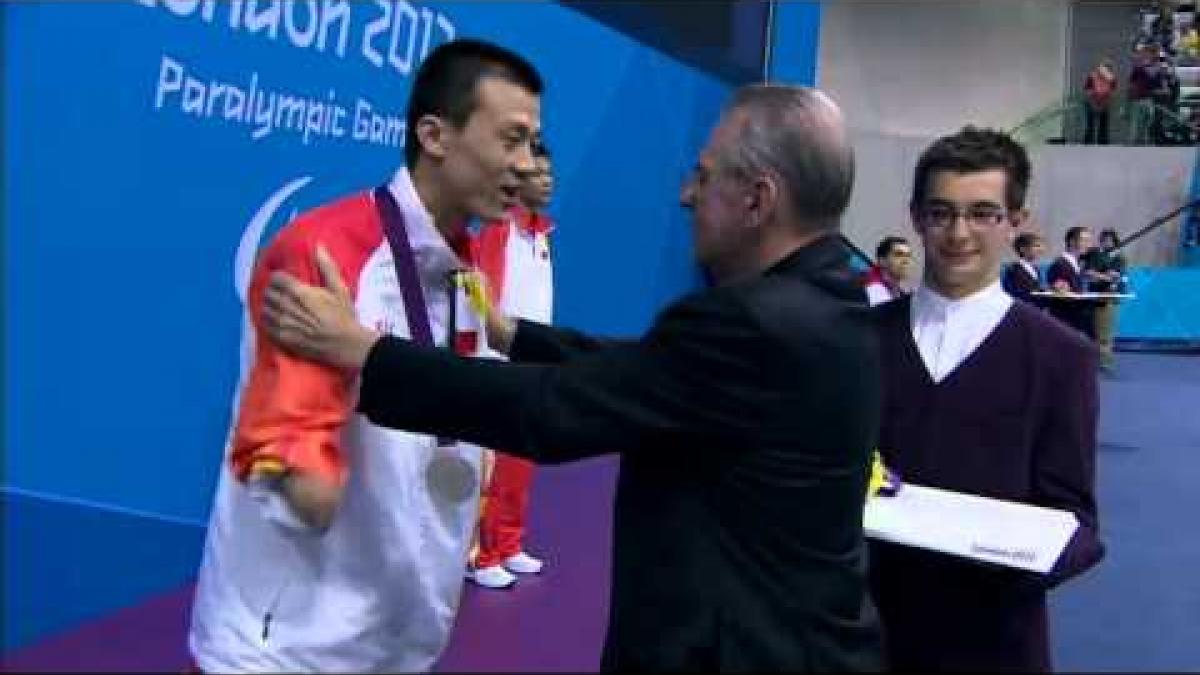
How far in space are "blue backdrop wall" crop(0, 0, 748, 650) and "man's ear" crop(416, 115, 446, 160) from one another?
0.81m

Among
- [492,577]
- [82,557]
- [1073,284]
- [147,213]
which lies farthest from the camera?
[1073,284]

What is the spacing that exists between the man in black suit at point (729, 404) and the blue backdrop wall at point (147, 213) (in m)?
0.82

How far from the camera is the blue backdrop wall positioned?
8.88 ft

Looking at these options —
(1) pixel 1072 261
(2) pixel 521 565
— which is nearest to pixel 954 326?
(2) pixel 521 565

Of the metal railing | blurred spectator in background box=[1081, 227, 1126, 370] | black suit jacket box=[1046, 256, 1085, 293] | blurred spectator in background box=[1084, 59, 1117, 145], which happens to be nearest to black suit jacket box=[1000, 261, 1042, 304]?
black suit jacket box=[1046, 256, 1085, 293]

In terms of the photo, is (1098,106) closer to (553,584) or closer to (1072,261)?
(1072,261)

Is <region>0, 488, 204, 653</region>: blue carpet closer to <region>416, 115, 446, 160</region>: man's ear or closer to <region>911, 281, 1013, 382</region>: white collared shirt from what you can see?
<region>416, 115, 446, 160</region>: man's ear

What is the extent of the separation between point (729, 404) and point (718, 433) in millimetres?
32

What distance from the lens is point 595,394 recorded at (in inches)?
49.8

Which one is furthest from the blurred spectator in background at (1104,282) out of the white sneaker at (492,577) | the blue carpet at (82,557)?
the blue carpet at (82,557)

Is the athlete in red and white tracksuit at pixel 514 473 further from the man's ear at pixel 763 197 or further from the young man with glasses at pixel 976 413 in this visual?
the man's ear at pixel 763 197

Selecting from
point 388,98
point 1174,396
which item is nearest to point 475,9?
point 388,98

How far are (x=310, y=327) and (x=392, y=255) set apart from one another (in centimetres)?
23

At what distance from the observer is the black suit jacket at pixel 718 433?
126 centimetres
